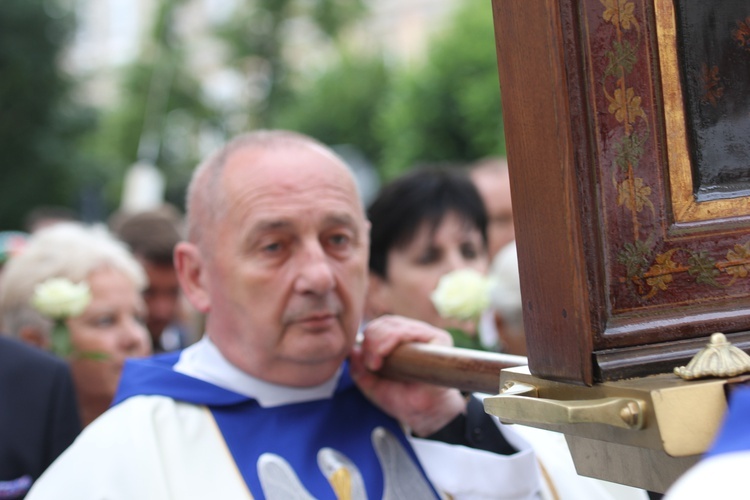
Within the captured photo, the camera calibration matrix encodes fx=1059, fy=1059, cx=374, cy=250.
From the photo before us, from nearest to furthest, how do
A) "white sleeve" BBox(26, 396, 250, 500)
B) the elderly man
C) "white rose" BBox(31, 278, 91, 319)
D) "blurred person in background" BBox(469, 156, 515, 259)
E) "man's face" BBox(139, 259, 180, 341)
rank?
"white sleeve" BBox(26, 396, 250, 500) < the elderly man < "white rose" BBox(31, 278, 91, 319) < "blurred person in background" BBox(469, 156, 515, 259) < "man's face" BBox(139, 259, 180, 341)

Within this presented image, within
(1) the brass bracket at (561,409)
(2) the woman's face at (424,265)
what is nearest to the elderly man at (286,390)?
(1) the brass bracket at (561,409)

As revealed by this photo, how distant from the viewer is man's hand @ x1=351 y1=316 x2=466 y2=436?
7.92 feet

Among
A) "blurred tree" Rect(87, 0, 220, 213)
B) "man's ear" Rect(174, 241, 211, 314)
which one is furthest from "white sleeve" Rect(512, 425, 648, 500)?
"blurred tree" Rect(87, 0, 220, 213)

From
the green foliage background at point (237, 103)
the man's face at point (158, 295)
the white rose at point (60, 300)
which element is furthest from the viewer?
the green foliage background at point (237, 103)

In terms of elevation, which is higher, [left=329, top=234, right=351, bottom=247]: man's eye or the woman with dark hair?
[left=329, top=234, right=351, bottom=247]: man's eye

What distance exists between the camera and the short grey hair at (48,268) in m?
4.04

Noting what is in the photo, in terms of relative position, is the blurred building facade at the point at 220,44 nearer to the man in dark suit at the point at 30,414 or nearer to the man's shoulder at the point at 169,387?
the man in dark suit at the point at 30,414

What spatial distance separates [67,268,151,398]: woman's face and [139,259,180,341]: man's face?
3.58 feet

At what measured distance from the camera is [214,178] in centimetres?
261

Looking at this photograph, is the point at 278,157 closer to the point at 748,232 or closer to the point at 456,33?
the point at 748,232

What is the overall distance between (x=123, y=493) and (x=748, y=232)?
1416 millimetres

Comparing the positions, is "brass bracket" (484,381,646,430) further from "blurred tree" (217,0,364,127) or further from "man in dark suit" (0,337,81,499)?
"blurred tree" (217,0,364,127)

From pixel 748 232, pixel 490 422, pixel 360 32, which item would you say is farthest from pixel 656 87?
pixel 360 32

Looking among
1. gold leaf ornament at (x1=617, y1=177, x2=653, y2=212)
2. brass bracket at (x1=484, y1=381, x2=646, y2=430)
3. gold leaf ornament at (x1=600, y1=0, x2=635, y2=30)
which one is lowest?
brass bracket at (x1=484, y1=381, x2=646, y2=430)
